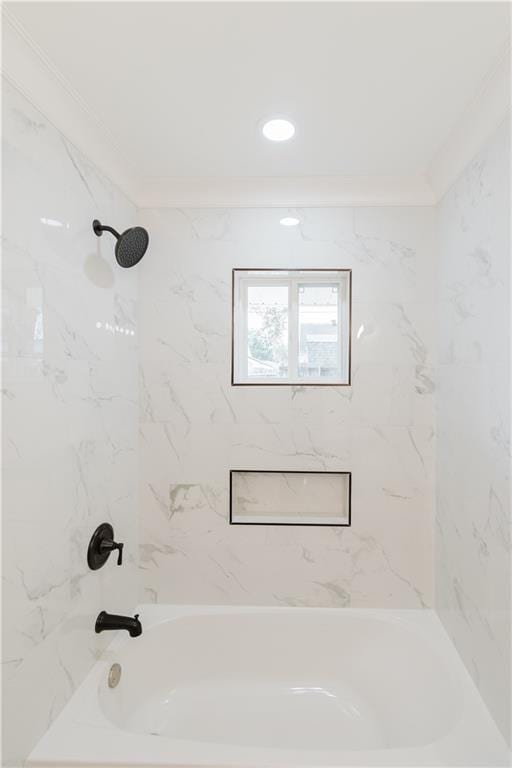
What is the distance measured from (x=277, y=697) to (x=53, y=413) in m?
1.60

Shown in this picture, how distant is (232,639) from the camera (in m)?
2.05

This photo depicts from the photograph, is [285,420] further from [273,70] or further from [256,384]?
[273,70]

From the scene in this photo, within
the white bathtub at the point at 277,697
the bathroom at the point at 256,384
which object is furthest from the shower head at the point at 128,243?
the white bathtub at the point at 277,697

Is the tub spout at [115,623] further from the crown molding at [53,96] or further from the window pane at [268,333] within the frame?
the crown molding at [53,96]

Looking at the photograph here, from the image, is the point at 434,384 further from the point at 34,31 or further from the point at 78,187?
the point at 34,31

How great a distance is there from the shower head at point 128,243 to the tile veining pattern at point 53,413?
0.19 ft

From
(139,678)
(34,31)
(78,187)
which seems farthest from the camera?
(139,678)

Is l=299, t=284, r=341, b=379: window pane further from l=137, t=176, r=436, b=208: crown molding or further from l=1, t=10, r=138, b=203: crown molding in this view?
l=1, t=10, r=138, b=203: crown molding

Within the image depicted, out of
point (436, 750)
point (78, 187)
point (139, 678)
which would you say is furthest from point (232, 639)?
point (78, 187)

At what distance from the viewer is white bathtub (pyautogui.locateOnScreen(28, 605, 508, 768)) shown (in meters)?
1.31

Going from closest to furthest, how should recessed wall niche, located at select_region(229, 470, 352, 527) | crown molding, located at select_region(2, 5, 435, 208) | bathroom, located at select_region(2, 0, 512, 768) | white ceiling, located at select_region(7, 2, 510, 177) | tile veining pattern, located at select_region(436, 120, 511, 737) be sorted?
white ceiling, located at select_region(7, 2, 510, 177)
bathroom, located at select_region(2, 0, 512, 768)
tile veining pattern, located at select_region(436, 120, 511, 737)
crown molding, located at select_region(2, 5, 435, 208)
recessed wall niche, located at select_region(229, 470, 352, 527)

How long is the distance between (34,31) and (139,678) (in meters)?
2.32

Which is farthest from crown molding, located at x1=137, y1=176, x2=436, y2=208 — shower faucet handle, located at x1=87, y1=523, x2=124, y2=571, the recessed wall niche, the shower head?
shower faucet handle, located at x1=87, y1=523, x2=124, y2=571

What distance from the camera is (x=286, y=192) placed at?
204 cm
